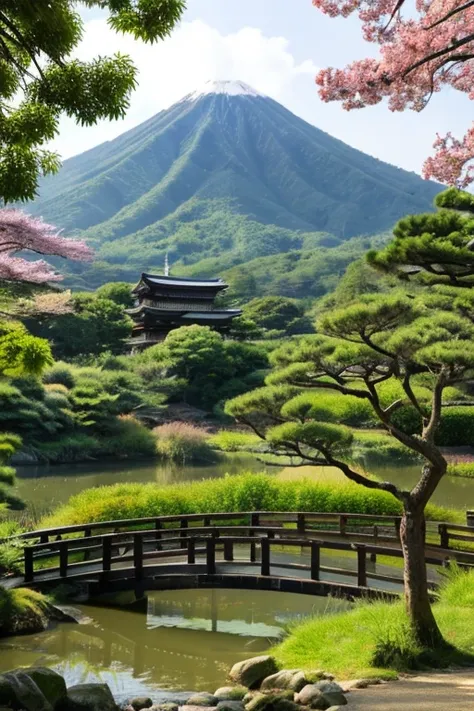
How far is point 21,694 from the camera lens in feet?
16.8

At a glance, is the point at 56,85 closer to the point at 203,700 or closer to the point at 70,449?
the point at 203,700

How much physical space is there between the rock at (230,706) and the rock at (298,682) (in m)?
0.50

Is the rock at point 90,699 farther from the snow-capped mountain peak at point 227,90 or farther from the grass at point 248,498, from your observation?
the snow-capped mountain peak at point 227,90

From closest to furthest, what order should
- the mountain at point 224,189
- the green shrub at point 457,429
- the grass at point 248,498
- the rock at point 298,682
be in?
1. the rock at point 298,682
2. the grass at point 248,498
3. the green shrub at point 457,429
4. the mountain at point 224,189

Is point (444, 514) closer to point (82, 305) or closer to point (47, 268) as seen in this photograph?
point (47, 268)

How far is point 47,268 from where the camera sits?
12773mm

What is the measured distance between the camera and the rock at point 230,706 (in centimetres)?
542

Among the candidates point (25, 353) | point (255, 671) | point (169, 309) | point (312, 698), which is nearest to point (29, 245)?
point (25, 353)

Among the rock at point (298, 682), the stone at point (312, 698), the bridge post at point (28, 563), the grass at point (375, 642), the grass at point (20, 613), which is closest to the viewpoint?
the stone at point (312, 698)

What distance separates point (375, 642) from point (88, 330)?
31.1m

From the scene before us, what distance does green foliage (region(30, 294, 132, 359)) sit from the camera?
118ft

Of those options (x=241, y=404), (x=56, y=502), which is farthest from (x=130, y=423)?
(x=241, y=404)

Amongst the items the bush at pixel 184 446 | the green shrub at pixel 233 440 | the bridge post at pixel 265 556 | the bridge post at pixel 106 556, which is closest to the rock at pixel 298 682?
the bridge post at pixel 265 556

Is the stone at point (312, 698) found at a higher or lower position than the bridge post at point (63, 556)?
lower
